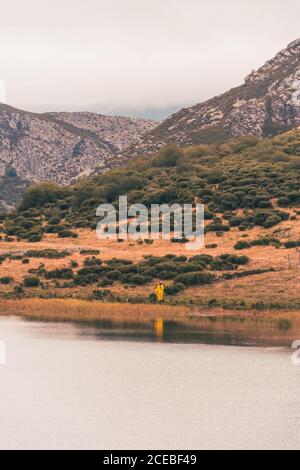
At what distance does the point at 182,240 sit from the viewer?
105 m

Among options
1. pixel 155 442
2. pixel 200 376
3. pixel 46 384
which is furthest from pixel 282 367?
pixel 155 442

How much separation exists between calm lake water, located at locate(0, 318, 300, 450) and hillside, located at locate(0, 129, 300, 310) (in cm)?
2087

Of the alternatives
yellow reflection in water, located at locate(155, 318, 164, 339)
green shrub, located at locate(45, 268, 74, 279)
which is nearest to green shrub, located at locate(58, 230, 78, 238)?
green shrub, located at locate(45, 268, 74, 279)

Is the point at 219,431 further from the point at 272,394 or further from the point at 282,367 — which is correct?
the point at 282,367

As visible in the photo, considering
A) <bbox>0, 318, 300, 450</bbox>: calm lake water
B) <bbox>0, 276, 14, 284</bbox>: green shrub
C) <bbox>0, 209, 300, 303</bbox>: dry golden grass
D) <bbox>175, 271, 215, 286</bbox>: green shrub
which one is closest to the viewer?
<bbox>0, 318, 300, 450</bbox>: calm lake water

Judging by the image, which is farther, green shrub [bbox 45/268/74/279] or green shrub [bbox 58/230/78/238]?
green shrub [bbox 58/230/78/238]

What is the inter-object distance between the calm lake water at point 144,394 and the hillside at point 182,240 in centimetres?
2087

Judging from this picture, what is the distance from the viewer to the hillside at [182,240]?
8356cm

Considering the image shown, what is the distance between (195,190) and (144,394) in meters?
88.2

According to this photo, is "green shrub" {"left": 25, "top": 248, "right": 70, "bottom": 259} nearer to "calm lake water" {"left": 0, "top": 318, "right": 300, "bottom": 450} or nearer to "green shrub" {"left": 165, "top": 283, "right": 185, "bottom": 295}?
"green shrub" {"left": 165, "top": 283, "right": 185, "bottom": 295}

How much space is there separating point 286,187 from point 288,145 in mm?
30437

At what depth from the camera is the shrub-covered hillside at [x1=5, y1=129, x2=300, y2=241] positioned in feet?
391

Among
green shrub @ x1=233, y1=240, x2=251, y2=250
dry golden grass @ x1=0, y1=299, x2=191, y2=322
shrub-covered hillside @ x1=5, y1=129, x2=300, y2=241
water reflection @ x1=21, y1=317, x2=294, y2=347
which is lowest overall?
water reflection @ x1=21, y1=317, x2=294, y2=347

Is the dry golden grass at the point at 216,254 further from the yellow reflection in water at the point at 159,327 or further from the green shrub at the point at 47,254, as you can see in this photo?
the yellow reflection in water at the point at 159,327
